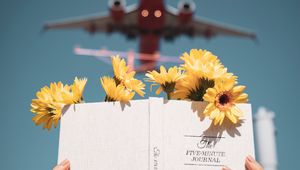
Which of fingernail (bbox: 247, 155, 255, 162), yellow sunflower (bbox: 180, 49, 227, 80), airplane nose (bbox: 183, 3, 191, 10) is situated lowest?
fingernail (bbox: 247, 155, 255, 162)

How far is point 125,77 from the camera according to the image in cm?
132

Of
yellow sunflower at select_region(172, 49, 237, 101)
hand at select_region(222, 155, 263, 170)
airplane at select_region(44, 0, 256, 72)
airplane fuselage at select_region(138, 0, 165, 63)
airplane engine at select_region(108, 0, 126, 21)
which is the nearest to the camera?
hand at select_region(222, 155, 263, 170)

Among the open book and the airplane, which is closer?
the open book

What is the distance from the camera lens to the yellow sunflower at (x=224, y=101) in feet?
3.92

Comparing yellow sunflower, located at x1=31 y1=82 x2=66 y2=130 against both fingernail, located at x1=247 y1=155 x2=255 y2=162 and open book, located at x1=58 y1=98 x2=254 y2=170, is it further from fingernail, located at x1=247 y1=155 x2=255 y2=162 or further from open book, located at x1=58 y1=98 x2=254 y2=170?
fingernail, located at x1=247 y1=155 x2=255 y2=162

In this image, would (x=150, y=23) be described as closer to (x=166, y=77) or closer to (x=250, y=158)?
(x=166, y=77)

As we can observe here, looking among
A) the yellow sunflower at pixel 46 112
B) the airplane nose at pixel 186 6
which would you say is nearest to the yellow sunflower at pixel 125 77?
the yellow sunflower at pixel 46 112

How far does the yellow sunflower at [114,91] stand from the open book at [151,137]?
0.09 ft

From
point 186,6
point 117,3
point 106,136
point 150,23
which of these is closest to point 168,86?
point 106,136

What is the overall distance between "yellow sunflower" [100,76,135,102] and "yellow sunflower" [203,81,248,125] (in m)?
0.26

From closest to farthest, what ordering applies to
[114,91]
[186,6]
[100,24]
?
1. [114,91]
2. [186,6]
3. [100,24]

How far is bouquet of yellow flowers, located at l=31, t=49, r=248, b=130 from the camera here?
1.22 meters

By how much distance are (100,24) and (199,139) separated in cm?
1957

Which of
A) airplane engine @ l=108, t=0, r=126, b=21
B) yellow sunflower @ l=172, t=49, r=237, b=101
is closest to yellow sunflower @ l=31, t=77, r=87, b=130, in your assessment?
yellow sunflower @ l=172, t=49, r=237, b=101
